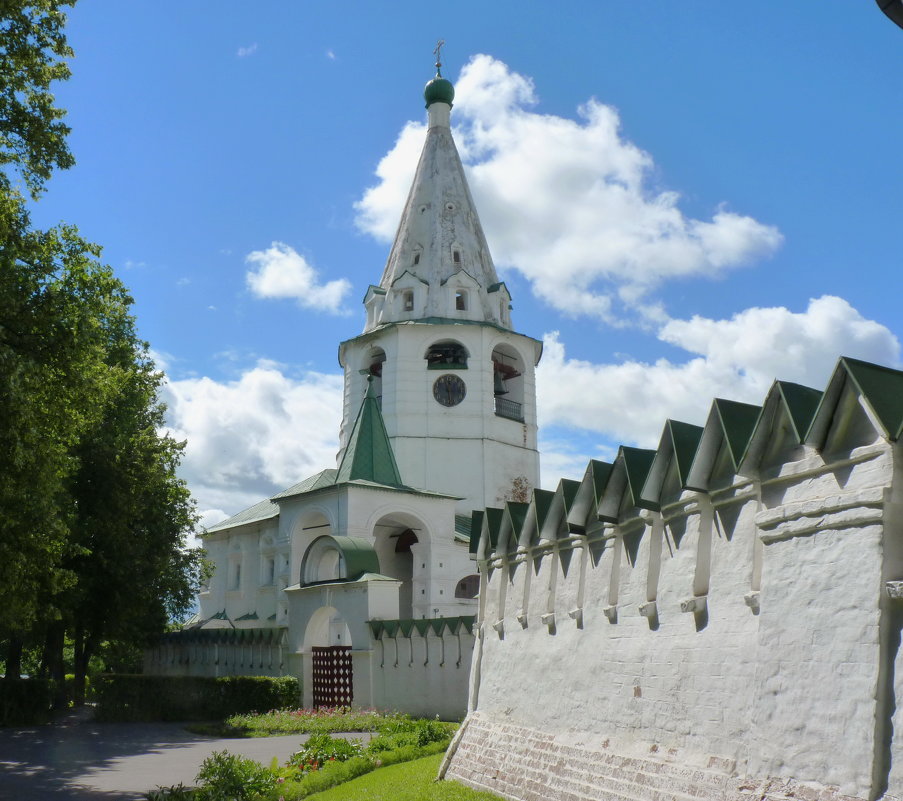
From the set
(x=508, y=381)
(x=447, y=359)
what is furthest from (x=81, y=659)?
(x=508, y=381)

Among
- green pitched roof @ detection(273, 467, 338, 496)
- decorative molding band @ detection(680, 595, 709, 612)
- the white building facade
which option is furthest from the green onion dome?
decorative molding band @ detection(680, 595, 709, 612)

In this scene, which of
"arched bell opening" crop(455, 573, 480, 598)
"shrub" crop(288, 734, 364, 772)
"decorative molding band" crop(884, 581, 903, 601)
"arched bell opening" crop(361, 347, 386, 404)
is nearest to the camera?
"decorative molding band" crop(884, 581, 903, 601)

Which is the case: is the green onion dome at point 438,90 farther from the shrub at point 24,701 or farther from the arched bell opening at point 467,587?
the shrub at point 24,701

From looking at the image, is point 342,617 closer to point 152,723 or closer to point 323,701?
point 323,701

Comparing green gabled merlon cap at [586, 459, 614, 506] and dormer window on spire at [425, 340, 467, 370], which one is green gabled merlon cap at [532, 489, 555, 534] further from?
dormer window on spire at [425, 340, 467, 370]

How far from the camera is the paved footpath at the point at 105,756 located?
13.4 metres

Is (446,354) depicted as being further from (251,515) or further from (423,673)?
(423,673)

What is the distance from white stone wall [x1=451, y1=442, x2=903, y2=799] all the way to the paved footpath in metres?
5.45

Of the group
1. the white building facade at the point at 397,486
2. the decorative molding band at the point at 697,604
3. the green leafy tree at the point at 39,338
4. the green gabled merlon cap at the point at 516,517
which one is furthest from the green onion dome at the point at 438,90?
the decorative molding band at the point at 697,604

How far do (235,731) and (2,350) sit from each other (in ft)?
39.0

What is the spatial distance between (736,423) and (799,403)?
877 mm

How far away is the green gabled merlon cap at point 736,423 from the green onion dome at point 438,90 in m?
32.7

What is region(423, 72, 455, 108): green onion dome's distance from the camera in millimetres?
38594

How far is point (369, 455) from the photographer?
94.3ft
